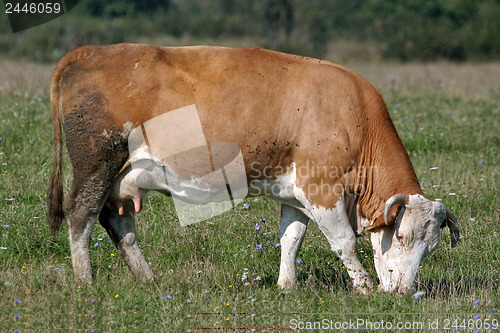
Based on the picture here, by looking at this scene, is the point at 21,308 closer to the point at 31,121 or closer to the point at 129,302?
the point at 129,302

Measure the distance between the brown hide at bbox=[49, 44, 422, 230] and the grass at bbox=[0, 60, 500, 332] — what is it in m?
0.88

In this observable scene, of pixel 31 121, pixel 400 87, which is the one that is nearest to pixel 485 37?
pixel 400 87

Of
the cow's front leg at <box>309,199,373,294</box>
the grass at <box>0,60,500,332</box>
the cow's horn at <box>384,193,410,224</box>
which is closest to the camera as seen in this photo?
the grass at <box>0,60,500,332</box>

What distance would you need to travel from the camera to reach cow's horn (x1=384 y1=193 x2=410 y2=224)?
5.76 m

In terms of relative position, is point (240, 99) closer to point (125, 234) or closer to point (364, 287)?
point (125, 234)

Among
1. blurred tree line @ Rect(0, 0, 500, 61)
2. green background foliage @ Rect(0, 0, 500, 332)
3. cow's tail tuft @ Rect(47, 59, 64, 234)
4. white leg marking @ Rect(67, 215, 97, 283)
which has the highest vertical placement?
cow's tail tuft @ Rect(47, 59, 64, 234)

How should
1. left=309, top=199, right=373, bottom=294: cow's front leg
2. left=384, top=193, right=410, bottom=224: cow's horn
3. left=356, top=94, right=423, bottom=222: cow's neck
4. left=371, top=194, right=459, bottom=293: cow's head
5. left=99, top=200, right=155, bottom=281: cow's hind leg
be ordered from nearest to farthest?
left=384, top=193, right=410, bottom=224: cow's horn < left=371, top=194, right=459, bottom=293: cow's head < left=309, top=199, right=373, bottom=294: cow's front leg < left=356, top=94, right=423, bottom=222: cow's neck < left=99, top=200, right=155, bottom=281: cow's hind leg

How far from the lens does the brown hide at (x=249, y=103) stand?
5824 millimetres

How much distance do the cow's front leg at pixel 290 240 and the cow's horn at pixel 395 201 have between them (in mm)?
911

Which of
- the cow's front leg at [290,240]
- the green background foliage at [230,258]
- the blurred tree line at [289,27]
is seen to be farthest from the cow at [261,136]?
the blurred tree line at [289,27]

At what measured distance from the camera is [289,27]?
125 feet

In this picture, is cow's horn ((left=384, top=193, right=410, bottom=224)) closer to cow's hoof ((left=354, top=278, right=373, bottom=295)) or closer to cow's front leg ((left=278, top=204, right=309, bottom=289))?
cow's hoof ((left=354, top=278, right=373, bottom=295))

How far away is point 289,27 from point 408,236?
3319 cm

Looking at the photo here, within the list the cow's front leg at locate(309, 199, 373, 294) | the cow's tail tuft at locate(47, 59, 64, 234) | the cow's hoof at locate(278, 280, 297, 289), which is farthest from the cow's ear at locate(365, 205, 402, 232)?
the cow's tail tuft at locate(47, 59, 64, 234)
